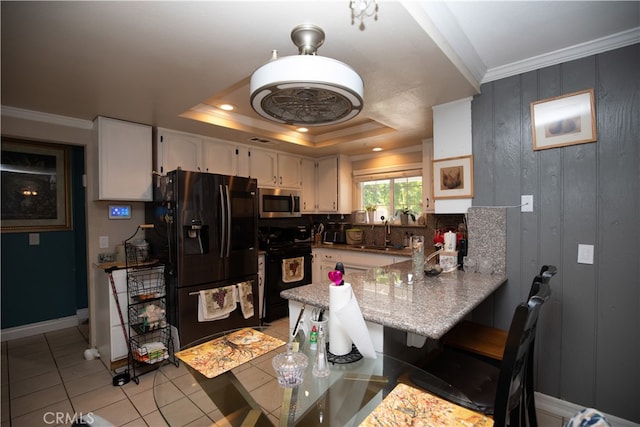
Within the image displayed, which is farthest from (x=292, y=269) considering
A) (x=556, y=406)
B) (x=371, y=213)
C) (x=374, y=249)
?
(x=556, y=406)

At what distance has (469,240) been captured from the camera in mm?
2312

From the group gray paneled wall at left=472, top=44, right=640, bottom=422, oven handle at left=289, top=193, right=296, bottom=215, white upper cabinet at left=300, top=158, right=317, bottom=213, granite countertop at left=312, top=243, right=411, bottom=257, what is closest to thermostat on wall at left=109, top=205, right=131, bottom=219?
oven handle at left=289, top=193, right=296, bottom=215

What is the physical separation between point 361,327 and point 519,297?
155cm

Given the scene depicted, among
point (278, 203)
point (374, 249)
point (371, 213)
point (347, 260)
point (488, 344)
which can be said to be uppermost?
point (278, 203)

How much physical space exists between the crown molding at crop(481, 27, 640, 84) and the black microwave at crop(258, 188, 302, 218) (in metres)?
2.61

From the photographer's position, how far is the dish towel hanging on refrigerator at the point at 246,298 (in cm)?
304

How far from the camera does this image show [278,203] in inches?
158

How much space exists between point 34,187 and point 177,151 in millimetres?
1729

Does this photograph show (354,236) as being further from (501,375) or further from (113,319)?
(501,375)

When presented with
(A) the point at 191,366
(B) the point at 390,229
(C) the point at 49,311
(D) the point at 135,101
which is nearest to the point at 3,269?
(C) the point at 49,311

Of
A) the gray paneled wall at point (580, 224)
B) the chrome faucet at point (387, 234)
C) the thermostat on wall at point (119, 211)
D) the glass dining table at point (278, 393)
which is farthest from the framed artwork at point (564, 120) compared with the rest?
the thermostat on wall at point (119, 211)

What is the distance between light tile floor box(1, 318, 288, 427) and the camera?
6.45ft

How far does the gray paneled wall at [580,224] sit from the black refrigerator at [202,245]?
2.27 m

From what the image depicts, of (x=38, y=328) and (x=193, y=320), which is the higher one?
(x=193, y=320)
